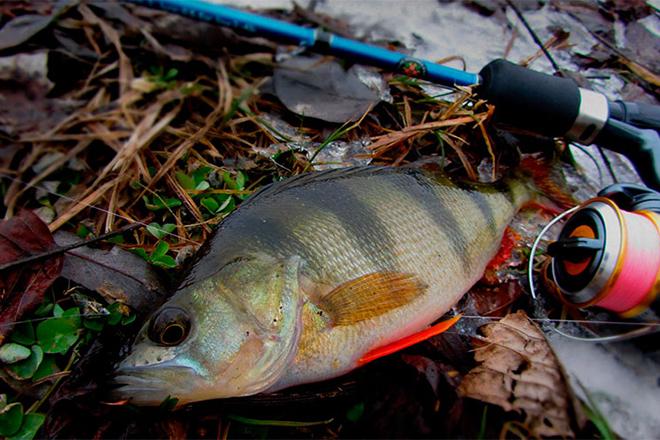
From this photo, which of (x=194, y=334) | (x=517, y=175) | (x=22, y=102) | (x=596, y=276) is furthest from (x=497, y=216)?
(x=22, y=102)

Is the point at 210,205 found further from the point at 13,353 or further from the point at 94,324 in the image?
the point at 13,353

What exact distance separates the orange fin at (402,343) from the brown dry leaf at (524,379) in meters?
0.15

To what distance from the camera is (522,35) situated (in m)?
2.86

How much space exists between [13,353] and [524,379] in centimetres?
149

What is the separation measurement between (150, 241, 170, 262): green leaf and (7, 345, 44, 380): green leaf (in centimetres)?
43

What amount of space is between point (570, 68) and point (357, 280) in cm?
199

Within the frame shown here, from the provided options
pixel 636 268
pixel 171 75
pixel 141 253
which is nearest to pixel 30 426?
pixel 141 253

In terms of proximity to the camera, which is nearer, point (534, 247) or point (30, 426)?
point (30, 426)

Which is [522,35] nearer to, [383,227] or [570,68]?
[570,68]

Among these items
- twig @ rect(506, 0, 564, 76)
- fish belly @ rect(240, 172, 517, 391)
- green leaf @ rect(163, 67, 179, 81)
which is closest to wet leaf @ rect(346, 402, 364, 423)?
fish belly @ rect(240, 172, 517, 391)

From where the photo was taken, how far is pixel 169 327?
1.25m

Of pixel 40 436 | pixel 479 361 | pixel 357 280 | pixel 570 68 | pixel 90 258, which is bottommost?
pixel 40 436

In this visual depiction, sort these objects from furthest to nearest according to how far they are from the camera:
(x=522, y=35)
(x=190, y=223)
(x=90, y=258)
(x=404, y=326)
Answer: (x=522, y=35)
(x=190, y=223)
(x=90, y=258)
(x=404, y=326)

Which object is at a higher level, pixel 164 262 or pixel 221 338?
pixel 221 338
